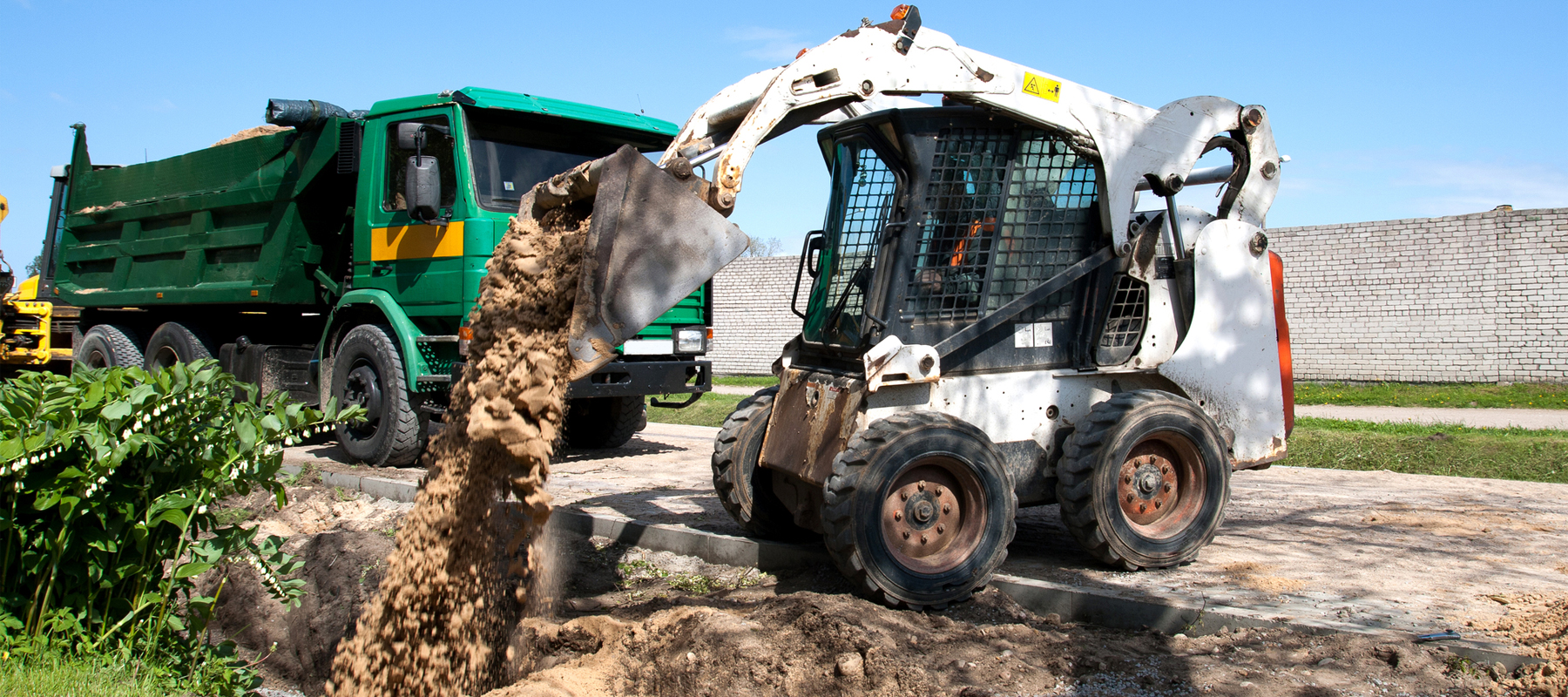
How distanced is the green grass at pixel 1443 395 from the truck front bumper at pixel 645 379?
9.47 meters

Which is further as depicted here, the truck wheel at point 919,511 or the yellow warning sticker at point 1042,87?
the yellow warning sticker at point 1042,87

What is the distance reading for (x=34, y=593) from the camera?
355 cm

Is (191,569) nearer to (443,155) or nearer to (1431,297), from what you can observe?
(443,155)

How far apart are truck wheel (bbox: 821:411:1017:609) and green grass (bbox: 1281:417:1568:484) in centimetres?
558

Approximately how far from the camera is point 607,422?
9758 mm

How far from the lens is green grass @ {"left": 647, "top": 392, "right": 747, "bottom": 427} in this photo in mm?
13062

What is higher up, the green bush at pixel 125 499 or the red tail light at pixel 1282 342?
the red tail light at pixel 1282 342

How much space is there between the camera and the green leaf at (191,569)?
3.63m

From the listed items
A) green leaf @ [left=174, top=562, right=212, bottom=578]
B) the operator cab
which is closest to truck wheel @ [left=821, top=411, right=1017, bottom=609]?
the operator cab

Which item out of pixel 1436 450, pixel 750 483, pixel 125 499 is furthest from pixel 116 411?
pixel 1436 450

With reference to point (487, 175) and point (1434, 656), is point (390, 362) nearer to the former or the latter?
point (487, 175)

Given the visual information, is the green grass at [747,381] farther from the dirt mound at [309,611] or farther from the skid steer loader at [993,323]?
the skid steer loader at [993,323]

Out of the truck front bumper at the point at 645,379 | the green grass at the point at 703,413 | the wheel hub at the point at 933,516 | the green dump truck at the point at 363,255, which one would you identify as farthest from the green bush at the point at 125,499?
the green grass at the point at 703,413

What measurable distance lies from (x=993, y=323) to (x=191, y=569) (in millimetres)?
3494
